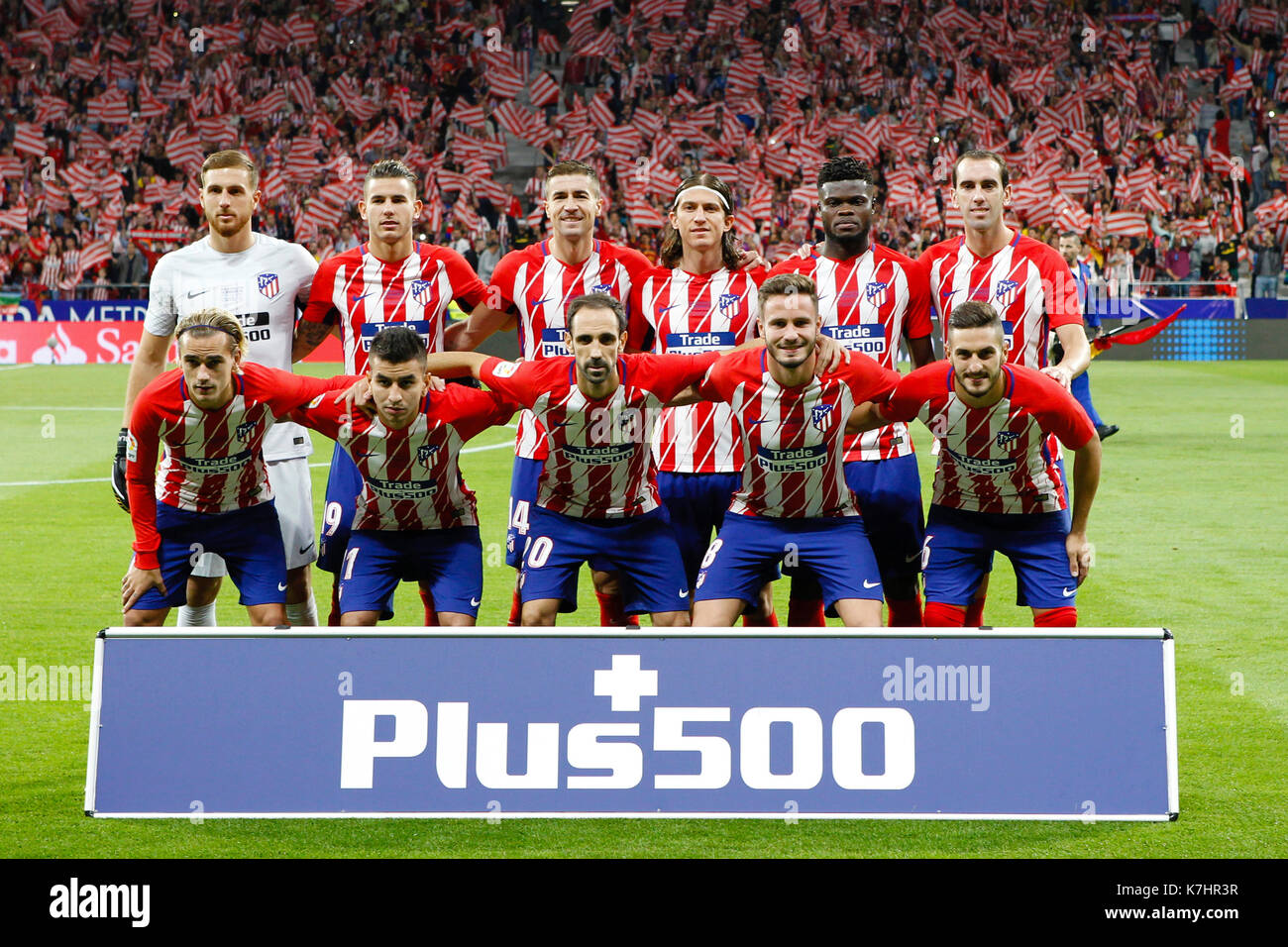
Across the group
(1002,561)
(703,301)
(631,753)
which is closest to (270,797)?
(631,753)

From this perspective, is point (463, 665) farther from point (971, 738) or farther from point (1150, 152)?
point (1150, 152)

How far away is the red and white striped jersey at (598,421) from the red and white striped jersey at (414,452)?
15 centimetres

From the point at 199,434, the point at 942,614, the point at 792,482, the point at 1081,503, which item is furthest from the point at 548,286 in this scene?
the point at 1081,503

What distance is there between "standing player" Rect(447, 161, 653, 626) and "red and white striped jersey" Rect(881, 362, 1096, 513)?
138 centimetres

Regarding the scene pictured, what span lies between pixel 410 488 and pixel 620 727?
5.12 feet

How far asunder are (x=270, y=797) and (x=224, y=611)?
12.2 feet

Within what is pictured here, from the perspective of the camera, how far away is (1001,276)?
5930 mm

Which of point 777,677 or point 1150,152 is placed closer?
point 777,677

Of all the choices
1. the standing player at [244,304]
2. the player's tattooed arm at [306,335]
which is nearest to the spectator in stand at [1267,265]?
the player's tattooed arm at [306,335]

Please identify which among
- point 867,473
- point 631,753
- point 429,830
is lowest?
point 429,830

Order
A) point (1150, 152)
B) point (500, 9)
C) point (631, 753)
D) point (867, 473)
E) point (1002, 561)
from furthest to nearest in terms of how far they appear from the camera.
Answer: point (500, 9) → point (1150, 152) → point (1002, 561) → point (867, 473) → point (631, 753)

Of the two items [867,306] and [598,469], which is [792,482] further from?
[867,306]

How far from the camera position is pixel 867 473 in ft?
19.4

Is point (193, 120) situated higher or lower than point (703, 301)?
higher
